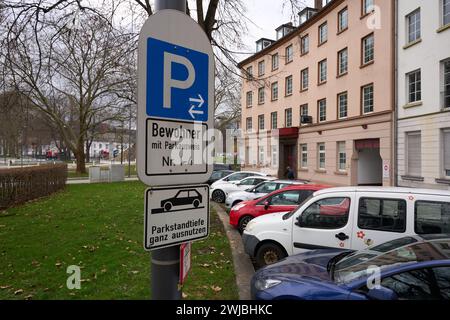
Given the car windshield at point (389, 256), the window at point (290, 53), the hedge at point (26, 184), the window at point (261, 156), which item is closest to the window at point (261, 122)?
the window at point (261, 156)

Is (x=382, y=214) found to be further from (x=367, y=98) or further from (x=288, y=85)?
(x=288, y=85)

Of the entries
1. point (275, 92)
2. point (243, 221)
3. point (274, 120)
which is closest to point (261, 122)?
point (274, 120)

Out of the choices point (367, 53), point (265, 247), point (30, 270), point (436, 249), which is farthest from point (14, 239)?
point (367, 53)

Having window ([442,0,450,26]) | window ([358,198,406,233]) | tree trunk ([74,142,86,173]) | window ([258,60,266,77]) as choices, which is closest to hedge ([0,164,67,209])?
window ([358,198,406,233])

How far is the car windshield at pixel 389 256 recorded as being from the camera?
3.20m

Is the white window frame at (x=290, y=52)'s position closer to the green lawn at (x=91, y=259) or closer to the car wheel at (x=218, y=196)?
the car wheel at (x=218, y=196)

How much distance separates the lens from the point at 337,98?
22203 mm

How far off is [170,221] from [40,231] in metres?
7.98

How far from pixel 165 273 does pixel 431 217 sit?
5.07m

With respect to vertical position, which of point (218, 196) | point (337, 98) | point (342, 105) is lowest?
point (218, 196)

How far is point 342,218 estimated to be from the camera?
559cm

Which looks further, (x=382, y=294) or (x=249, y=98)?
(x=249, y=98)

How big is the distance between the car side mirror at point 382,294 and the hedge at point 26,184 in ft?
43.0

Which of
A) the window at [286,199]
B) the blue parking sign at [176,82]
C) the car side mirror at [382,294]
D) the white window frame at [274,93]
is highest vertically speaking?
the white window frame at [274,93]
